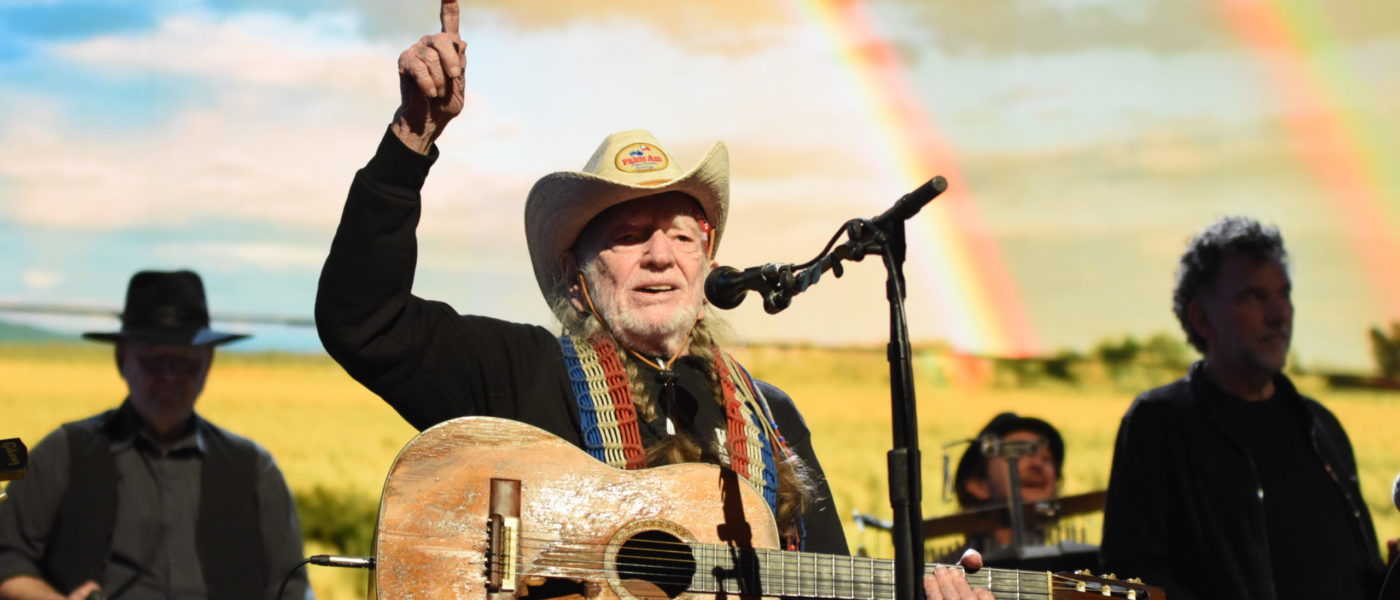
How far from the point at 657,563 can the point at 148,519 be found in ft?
10.5

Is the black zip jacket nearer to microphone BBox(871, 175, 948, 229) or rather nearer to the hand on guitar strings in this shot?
the hand on guitar strings

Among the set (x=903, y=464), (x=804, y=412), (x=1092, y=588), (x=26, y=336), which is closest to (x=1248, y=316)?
(x=1092, y=588)

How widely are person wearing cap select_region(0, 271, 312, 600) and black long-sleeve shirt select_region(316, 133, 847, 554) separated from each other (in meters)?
2.53

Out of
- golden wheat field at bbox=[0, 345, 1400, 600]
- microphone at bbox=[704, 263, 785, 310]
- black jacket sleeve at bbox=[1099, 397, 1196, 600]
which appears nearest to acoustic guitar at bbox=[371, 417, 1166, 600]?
microphone at bbox=[704, 263, 785, 310]

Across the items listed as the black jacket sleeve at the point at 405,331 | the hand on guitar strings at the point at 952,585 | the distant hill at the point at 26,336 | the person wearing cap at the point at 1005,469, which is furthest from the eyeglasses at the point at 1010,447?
the distant hill at the point at 26,336

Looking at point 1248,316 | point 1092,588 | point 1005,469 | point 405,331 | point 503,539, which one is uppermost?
point 1248,316

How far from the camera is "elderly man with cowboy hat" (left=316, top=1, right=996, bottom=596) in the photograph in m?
2.70

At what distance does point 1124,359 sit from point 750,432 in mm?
8234

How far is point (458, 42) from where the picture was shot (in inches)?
106

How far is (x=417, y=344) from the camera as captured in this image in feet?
9.42

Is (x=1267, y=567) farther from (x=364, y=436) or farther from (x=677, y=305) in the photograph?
(x=364, y=436)

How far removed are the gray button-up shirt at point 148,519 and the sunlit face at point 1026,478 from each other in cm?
332

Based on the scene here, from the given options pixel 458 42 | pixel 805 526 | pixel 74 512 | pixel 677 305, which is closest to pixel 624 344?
pixel 677 305

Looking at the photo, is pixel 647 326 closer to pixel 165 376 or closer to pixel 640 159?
pixel 640 159
